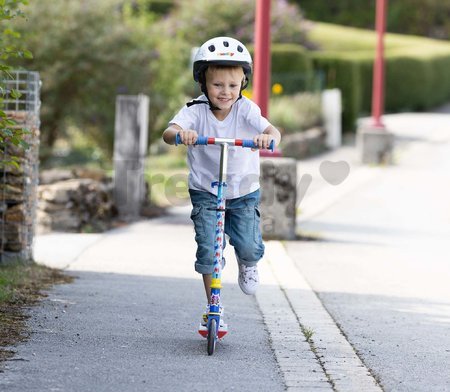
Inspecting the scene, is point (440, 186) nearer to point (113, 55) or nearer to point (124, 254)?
point (113, 55)

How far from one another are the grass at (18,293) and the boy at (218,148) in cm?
102

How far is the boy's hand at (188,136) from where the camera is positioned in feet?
19.3

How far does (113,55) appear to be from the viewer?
19.5m

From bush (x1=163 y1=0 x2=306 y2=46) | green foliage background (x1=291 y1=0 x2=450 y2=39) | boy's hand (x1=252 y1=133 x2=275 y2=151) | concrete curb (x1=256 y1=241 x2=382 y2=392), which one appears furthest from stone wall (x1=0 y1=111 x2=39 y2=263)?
green foliage background (x1=291 y1=0 x2=450 y2=39)


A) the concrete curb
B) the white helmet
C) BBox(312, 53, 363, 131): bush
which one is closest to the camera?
the concrete curb

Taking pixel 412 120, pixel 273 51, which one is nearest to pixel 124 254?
pixel 273 51

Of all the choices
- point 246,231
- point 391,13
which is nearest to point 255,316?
point 246,231

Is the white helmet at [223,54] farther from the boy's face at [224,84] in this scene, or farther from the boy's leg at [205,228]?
the boy's leg at [205,228]

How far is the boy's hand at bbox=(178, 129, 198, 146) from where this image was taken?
589 cm

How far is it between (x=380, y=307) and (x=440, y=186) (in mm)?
10914

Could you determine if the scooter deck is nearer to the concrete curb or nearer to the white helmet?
the concrete curb

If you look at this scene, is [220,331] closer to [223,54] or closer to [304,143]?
[223,54]

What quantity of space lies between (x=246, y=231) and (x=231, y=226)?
0.28ft

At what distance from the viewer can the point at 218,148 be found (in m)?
6.28
